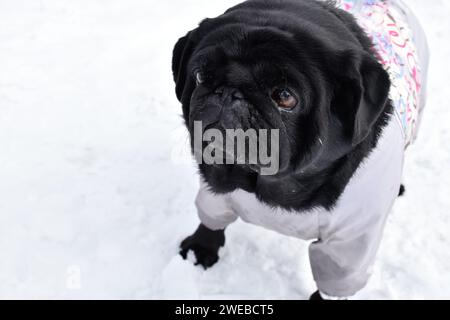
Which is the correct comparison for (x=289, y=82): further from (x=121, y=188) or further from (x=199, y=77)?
(x=121, y=188)

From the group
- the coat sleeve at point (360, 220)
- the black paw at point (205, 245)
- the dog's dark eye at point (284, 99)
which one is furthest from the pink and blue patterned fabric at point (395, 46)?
the black paw at point (205, 245)

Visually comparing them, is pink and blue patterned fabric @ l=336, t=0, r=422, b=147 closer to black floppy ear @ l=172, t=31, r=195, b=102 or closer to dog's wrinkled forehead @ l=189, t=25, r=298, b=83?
dog's wrinkled forehead @ l=189, t=25, r=298, b=83

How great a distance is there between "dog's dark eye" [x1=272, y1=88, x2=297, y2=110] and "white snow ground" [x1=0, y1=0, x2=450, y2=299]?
124 cm

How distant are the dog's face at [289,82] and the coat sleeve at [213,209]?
0.54 meters

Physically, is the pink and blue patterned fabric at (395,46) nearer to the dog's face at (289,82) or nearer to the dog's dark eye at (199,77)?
the dog's face at (289,82)

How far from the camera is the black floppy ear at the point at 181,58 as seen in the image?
5.29 feet

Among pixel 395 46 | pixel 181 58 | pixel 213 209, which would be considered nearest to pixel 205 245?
pixel 213 209

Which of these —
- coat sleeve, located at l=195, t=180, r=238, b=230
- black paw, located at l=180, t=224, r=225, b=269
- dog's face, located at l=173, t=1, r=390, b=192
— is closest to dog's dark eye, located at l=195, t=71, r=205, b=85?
dog's face, located at l=173, t=1, r=390, b=192

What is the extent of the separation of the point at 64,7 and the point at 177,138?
1.57 meters

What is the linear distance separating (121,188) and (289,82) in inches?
61.6

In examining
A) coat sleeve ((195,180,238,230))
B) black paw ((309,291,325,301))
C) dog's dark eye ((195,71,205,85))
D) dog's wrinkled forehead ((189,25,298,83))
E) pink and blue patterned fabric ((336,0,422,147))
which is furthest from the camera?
black paw ((309,291,325,301))

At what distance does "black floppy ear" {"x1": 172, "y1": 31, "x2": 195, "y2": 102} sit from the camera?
161 cm

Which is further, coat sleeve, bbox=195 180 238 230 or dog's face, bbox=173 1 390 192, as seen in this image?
coat sleeve, bbox=195 180 238 230
